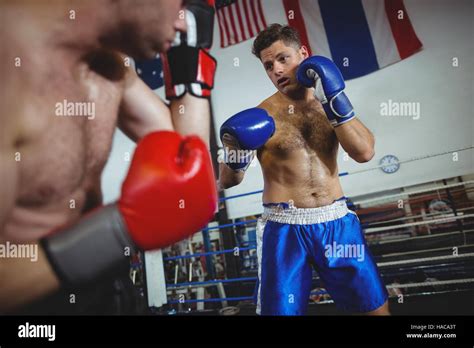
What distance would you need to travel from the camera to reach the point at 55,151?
1171 millimetres

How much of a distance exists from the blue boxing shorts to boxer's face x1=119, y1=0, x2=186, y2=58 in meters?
0.84

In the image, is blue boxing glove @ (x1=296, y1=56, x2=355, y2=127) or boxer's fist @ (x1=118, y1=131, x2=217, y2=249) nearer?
boxer's fist @ (x1=118, y1=131, x2=217, y2=249)

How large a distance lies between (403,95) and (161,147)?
1670mm

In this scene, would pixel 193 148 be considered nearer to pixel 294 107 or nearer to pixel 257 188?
pixel 294 107

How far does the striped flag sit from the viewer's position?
208 cm

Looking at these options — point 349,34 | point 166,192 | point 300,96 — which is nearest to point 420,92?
point 349,34

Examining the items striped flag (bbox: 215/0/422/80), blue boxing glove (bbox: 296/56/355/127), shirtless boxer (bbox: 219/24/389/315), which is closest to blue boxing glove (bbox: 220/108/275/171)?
shirtless boxer (bbox: 219/24/389/315)

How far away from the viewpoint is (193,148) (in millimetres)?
1072

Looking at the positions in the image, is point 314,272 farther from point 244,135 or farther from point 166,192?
point 166,192

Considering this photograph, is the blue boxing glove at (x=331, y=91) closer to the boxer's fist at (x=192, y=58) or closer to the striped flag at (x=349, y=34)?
the boxer's fist at (x=192, y=58)

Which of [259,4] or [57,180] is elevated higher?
[259,4]

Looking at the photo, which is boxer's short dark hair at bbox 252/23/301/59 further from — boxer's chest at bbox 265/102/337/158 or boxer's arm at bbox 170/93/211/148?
boxer's arm at bbox 170/93/211/148

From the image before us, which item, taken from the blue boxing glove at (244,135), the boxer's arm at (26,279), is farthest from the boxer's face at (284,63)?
the boxer's arm at (26,279)
